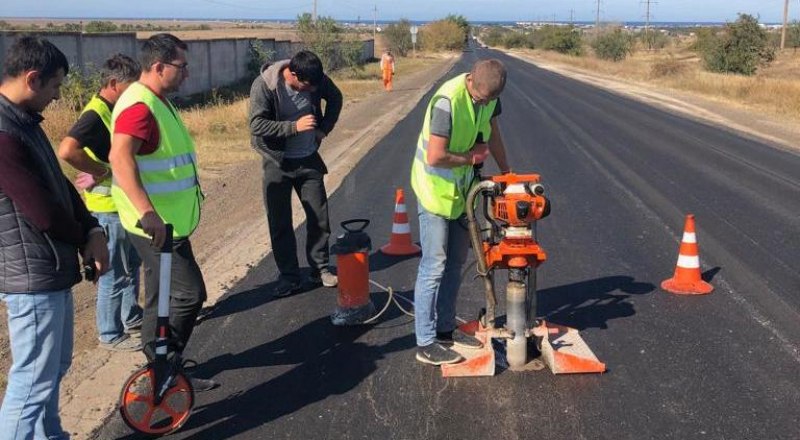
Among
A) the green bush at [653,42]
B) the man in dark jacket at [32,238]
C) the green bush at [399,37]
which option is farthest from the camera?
the green bush at [653,42]

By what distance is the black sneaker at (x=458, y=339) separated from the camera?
478 cm

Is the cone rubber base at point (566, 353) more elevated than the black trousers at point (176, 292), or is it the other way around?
the black trousers at point (176, 292)

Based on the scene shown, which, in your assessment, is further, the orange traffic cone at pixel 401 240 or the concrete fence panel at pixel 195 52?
the concrete fence panel at pixel 195 52

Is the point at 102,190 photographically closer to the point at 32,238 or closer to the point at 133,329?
the point at 133,329

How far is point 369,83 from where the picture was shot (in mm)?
33688

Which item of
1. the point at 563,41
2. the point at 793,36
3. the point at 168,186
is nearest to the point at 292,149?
the point at 168,186

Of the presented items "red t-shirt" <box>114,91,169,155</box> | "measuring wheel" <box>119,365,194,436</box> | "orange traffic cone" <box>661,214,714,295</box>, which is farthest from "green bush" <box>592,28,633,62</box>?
"measuring wheel" <box>119,365,194,436</box>

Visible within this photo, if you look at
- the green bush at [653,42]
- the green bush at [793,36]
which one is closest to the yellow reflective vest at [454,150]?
the green bush at [793,36]

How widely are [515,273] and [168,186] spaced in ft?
6.65

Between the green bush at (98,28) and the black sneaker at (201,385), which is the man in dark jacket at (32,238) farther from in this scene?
the green bush at (98,28)

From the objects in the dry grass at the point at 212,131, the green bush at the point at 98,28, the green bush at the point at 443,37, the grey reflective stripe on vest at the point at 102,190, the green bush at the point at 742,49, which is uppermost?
the green bush at the point at 443,37

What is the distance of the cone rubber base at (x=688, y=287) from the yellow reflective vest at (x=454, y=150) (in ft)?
8.04

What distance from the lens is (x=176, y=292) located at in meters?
4.15

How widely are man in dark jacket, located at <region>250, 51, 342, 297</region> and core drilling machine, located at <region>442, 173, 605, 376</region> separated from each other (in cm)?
185
